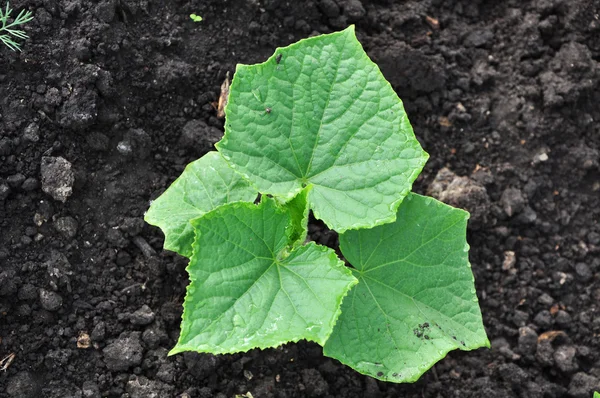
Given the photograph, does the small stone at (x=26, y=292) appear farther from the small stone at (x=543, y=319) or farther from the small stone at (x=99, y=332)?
the small stone at (x=543, y=319)

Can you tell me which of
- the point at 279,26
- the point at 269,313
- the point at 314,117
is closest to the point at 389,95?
the point at 314,117

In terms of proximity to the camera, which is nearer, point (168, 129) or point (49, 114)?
point (49, 114)

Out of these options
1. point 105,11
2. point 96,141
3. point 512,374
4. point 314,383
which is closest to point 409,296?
point 314,383

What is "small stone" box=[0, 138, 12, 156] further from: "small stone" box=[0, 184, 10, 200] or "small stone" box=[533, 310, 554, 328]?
"small stone" box=[533, 310, 554, 328]

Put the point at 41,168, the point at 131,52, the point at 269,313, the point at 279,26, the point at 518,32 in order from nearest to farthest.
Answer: the point at 269,313
the point at 41,168
the point at 131,52
the point at 279,26
the point at 518,32

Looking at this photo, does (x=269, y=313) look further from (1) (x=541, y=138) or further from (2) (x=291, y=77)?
(1) (x=541, y=138)

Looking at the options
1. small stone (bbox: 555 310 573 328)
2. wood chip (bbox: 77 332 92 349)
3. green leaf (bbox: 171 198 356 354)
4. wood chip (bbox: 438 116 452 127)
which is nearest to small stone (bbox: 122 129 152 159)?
wood chip (bbox: 77 332 92 349)
